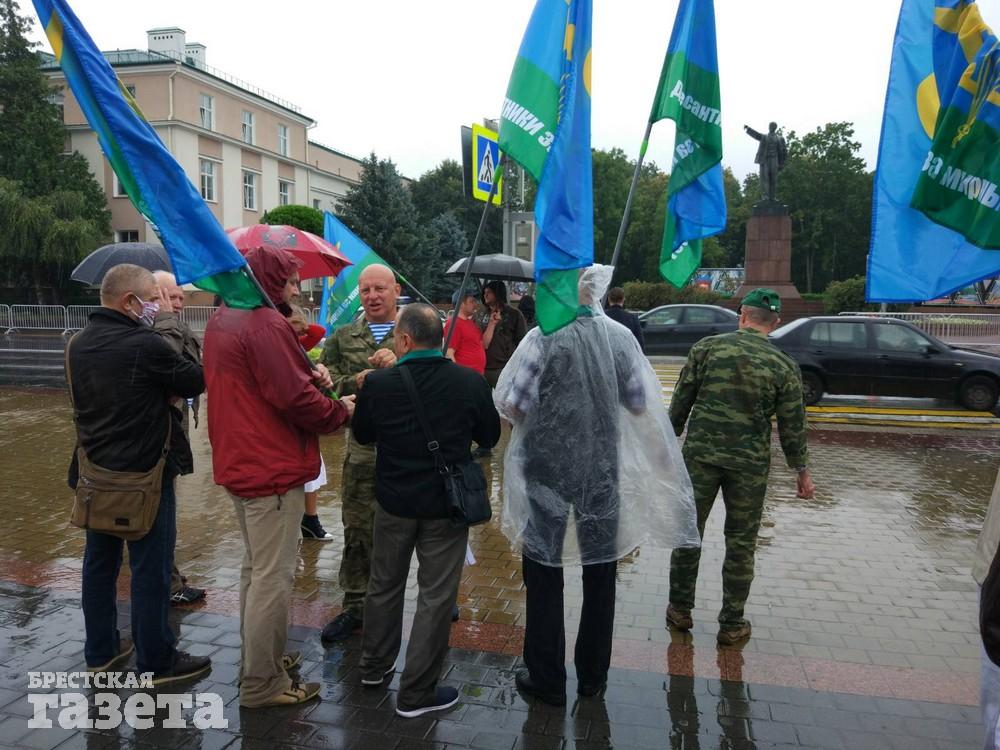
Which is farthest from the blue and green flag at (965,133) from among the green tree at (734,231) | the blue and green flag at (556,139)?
the green tree at (734,231)

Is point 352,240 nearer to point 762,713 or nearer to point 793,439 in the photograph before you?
point 793,439

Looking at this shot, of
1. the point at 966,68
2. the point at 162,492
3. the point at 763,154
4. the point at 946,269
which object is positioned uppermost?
the point at 763,154

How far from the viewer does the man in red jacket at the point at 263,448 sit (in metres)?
3.38

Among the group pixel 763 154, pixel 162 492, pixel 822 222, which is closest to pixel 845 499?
pixel 162 492

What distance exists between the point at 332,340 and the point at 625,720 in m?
2.55

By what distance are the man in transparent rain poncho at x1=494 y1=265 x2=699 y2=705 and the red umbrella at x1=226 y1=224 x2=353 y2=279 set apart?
3.53 metres

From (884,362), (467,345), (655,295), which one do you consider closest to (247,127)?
(655,295)

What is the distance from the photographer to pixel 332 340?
4.50 m

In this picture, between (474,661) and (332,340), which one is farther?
(332,340)

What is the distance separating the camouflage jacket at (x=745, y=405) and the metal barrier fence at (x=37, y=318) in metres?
26.0

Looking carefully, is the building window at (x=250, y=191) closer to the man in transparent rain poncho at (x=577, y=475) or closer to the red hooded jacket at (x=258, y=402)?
the red hooded jacket at (x=258, y=402)

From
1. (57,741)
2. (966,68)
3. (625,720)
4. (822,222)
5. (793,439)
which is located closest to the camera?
(966,68)

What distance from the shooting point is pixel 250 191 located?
45.5 metres

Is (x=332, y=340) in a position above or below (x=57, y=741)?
above
